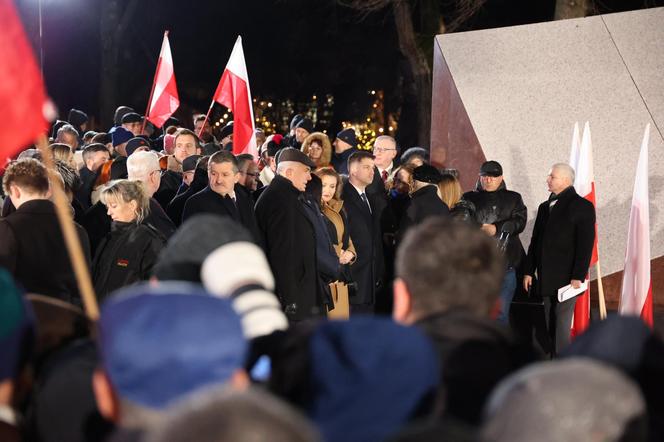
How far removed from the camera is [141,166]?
27.1ft

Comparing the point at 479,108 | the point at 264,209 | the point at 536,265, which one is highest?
the point at 479,108

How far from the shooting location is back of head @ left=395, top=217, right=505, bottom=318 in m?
3.13

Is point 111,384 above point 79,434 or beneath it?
above

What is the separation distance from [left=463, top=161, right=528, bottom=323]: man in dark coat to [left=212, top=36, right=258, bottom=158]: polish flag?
2490 mm

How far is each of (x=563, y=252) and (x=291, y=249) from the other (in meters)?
2.51

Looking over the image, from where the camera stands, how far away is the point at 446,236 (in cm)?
312

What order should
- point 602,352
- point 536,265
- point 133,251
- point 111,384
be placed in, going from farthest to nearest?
point 536,265
point 133,251
point 602,352
point 111,384

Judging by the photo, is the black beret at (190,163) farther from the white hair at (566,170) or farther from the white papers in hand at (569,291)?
the white papers in hand at (569,291)

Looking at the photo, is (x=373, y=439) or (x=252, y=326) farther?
(x=252, y=326)

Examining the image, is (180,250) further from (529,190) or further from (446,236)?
(529,190)

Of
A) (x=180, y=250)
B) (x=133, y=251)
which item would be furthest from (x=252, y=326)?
(x=133, y=251)

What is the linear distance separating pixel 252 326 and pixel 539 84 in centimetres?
887

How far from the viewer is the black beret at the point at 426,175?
966cm

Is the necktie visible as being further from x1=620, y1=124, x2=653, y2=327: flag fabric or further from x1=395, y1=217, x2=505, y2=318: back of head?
x1=395, y1=217, x2=505, y2=318: back of head
